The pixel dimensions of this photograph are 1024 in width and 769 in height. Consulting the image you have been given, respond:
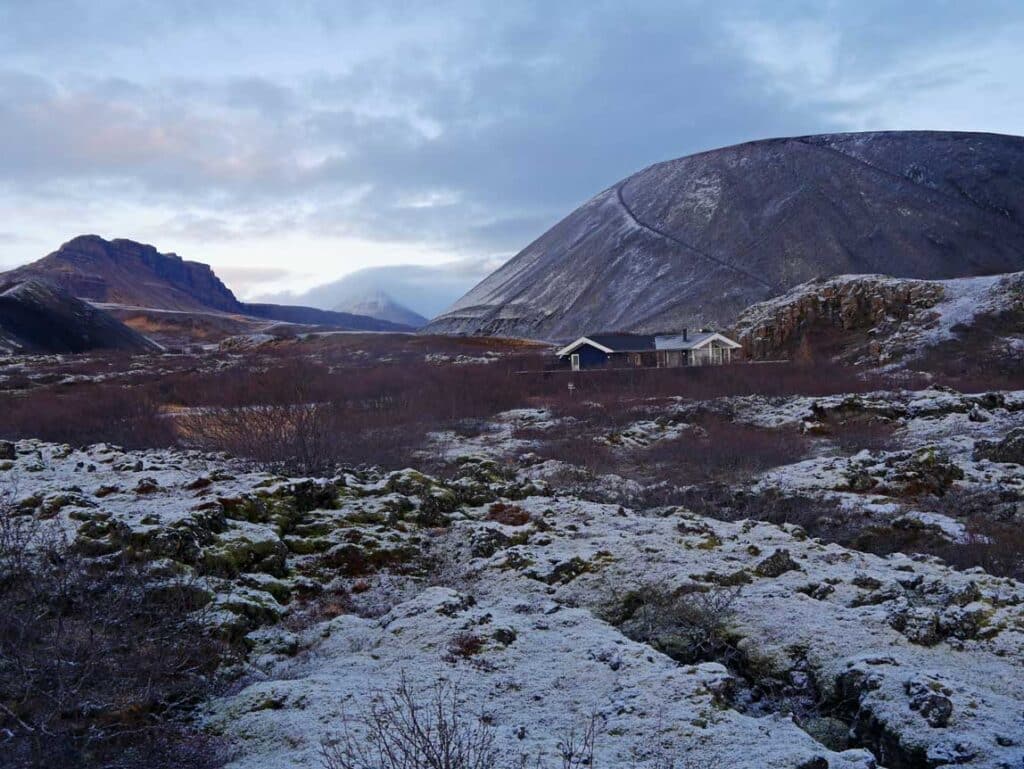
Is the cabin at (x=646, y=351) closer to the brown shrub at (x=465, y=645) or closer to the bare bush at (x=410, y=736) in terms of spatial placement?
the brown shrub at (x=465, y=645)

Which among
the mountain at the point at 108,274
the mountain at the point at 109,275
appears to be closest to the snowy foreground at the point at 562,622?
the mountain at the point at 109,275

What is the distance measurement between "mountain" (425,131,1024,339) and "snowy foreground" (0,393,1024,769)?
72.3 meters

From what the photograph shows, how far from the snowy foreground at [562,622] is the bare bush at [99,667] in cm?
34

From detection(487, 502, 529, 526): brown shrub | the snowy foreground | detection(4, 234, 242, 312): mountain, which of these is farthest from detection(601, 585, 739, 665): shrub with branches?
detection(4, 234, 242, 312): mountain

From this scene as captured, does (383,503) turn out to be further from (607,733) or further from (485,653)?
(607,733)

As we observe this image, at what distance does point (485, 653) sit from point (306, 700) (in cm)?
139

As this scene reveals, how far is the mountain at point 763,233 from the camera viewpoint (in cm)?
8600

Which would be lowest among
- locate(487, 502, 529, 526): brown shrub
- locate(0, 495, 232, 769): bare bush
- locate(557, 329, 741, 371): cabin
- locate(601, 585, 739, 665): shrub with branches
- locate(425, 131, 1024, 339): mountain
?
locate(601, 585, 739, 665): shrub with branches

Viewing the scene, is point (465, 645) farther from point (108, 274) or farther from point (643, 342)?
point (108, 274)

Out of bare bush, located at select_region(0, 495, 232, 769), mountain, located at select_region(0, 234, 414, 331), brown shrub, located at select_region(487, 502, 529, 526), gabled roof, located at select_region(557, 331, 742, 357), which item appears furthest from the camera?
mountain, located at select_region(0, 234, 414, 331)

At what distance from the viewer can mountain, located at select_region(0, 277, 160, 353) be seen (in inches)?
→ 2504

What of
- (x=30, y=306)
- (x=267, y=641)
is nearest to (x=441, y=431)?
(x=267, y=641)

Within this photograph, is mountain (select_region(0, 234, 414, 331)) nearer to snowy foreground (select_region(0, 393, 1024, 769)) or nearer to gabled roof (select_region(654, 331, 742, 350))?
gabled roof (select_region(654, 331, 742, 350))

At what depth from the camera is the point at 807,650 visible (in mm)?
5762
